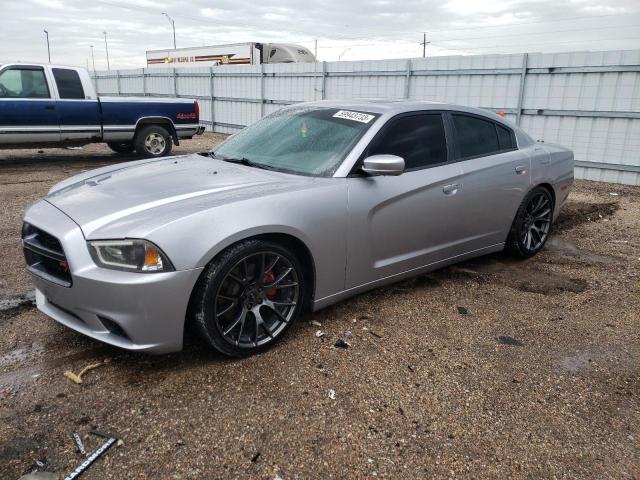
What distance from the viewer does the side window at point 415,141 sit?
375cm

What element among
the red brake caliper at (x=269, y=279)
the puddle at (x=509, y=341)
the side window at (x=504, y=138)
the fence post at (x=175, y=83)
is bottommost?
the puddle at (x=509, y=341)

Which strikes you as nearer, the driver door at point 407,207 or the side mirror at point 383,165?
the side mirror at point 383,165

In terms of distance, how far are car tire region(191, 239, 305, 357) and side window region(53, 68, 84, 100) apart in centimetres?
888

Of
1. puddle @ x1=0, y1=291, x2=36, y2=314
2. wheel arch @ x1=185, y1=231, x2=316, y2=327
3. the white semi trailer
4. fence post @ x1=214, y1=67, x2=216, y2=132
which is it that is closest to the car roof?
wheel arch @ x1=185, y1=231, x2=316, y2=327

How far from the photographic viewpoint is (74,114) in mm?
10117

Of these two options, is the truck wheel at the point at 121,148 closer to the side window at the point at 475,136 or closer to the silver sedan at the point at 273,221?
the silver sedan at the point at 273,221

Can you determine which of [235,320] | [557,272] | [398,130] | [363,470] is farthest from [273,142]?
[557,272]

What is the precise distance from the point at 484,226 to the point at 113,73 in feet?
79.9

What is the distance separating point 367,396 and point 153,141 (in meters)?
9.91

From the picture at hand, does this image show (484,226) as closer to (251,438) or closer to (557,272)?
(557,272)

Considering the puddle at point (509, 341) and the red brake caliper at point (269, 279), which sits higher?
the red brake caliper at point (269, 279)

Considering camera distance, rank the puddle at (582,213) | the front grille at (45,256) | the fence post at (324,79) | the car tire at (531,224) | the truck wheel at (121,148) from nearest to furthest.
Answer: the front grille at (45,256), the car tire at (531,224), the puddle at (582,213), the truck wheel at (121,148), the fence post at (324,79)

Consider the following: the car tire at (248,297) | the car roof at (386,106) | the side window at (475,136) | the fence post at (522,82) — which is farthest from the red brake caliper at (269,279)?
the fence post at (522,82)

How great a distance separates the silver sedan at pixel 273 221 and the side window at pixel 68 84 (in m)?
7.31
